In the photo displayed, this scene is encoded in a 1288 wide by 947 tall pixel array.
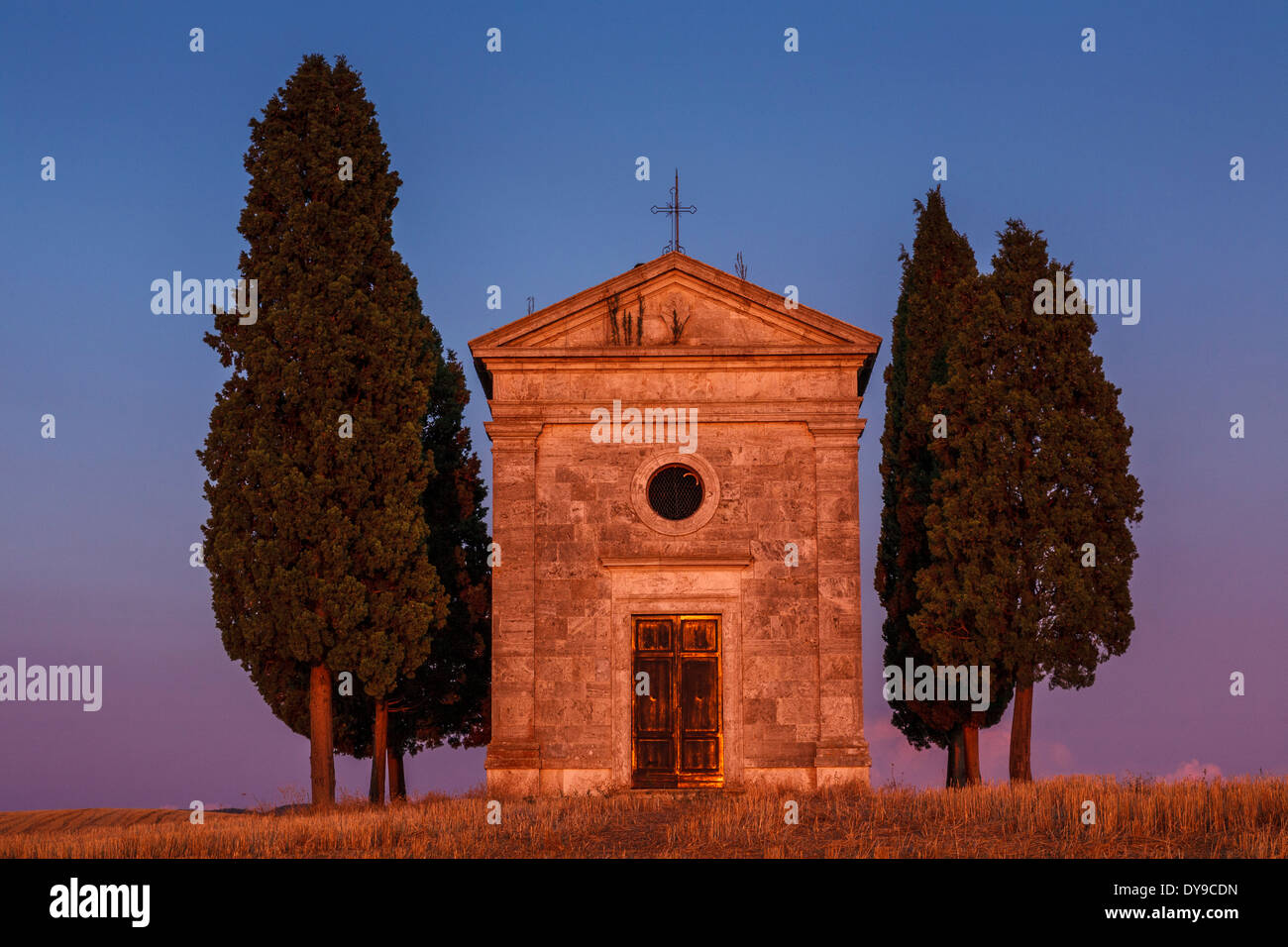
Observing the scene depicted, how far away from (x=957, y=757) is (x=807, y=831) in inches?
487

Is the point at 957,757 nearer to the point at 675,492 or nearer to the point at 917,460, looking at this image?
the point at 917,460

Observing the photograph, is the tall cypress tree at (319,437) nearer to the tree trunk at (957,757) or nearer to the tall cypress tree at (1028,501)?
the tall cypress tree at (1028,501)

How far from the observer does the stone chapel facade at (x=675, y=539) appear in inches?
914

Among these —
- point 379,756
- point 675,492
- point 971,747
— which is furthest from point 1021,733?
point 379,756

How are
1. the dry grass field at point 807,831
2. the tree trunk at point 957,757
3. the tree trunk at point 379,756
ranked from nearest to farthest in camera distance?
1. the dry grass field at point 807,831
2. the tree trunk at point 379,756
3. the tree trunk at point 957,757

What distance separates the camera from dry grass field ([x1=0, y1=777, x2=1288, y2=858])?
51.9 ft

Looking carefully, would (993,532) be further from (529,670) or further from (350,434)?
(350,434)

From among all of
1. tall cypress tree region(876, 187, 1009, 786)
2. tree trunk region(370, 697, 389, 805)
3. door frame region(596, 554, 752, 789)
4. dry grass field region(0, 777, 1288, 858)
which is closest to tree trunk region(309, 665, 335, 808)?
tree trunk region(370, 697, 389, 805)

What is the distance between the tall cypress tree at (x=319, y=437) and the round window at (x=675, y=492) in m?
4.03

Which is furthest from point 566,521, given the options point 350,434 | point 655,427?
point 350,434

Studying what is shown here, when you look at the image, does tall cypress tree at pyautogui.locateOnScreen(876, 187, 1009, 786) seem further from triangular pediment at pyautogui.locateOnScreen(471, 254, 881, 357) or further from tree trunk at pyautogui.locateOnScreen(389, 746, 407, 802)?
tree trunk at pyautogui.locateOnScreen(389, 746, 407, 802)

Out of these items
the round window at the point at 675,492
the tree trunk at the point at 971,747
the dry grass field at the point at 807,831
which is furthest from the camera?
the tree trunk at the point at 971,747

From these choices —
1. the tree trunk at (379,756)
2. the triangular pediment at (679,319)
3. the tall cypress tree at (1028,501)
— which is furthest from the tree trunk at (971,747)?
the tree trunk at (379,756)

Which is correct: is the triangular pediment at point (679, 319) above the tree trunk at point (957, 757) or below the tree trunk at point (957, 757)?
above
